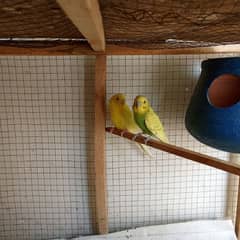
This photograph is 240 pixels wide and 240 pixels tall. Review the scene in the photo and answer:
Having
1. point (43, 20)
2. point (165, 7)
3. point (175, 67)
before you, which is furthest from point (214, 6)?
point (175, 67)

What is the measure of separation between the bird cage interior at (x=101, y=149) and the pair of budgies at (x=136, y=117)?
39 millimetres

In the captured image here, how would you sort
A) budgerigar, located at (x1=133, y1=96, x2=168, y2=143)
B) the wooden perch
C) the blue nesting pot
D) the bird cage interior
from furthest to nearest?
the bird cage interior → budgerigar, located at (x1=133, y1=96, x2=168, y2=143) → the blue nesting pot → the wooden perch

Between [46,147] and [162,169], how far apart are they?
2.14ft

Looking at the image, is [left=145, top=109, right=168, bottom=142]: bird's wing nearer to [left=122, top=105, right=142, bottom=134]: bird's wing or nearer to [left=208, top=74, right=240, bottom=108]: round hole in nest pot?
[left=122, top=105, right=142, bottom=134]: bird's wing

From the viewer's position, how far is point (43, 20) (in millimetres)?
767

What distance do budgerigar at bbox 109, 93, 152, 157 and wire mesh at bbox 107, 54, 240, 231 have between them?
0.59ft

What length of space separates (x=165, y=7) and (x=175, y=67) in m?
0.79

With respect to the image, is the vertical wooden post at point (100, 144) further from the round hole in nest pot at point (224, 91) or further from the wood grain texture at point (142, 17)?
the round hole in nest pot at point (224, 91)

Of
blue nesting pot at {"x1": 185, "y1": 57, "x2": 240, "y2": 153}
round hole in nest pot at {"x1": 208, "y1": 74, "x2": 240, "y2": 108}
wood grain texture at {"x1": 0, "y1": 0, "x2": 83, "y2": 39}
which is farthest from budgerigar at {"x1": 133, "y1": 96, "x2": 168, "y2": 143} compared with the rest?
wood grain texture at {"x1": 0, "y1": 0, "x2": 83, "y2": 39}

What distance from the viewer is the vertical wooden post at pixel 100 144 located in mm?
1276

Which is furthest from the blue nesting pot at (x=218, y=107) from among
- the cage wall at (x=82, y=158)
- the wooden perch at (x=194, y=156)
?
the cage wall at (x=82, y=158)

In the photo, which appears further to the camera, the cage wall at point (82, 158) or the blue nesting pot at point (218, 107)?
the cage wall at point (82, 158)

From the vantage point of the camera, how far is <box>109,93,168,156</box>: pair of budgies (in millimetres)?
1184

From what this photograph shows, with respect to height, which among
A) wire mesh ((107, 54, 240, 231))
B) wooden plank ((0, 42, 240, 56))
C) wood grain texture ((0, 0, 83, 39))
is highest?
wood grain texture ((0, 0, 83, 39))
